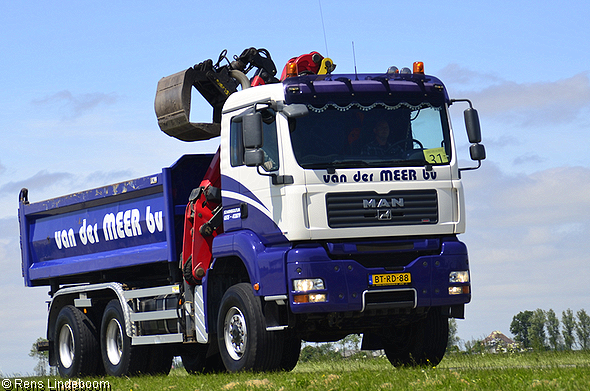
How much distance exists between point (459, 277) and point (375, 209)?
5.11 ft

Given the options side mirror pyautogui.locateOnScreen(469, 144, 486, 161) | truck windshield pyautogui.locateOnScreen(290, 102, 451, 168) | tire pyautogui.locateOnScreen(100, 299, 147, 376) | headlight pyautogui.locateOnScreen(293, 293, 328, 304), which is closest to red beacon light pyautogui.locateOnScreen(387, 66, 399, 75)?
truck windshield pyautogui.locateOnScreen(290, 102, 451, 168)

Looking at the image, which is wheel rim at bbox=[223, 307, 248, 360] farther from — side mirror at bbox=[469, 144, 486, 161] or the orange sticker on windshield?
side mirror at bbox=[469, 144, 486, 161]

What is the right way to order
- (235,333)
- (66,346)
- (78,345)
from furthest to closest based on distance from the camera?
(66,346) → (78,345) → (235,333)

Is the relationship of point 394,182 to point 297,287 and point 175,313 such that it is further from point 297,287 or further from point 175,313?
point 175,313

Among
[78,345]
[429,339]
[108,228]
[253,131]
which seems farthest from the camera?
[78,345]

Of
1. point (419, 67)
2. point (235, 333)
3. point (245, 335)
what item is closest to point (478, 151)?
point (419, 67)

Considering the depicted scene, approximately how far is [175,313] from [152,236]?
4.71 ft

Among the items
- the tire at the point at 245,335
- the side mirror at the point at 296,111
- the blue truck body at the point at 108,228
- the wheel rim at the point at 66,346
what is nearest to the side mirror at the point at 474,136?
the side mirror at the point at 296,111

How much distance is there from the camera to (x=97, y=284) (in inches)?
599

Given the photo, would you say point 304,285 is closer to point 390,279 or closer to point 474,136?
point 390,279

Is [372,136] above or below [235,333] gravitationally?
above

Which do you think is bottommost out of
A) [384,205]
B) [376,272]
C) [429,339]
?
[429,339]

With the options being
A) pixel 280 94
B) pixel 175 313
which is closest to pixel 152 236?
pixel 175 313

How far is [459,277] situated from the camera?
11.6 m
